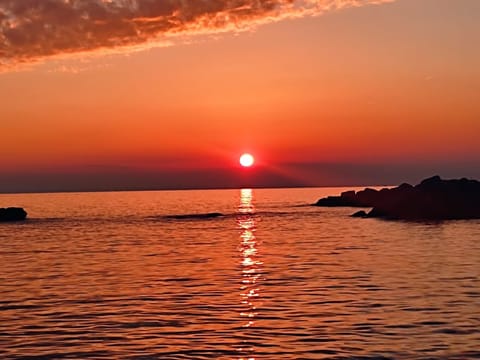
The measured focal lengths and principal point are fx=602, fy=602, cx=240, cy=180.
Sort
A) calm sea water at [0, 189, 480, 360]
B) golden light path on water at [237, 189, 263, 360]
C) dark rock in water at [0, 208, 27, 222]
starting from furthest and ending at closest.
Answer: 1. dark rock in water at [0, 208, 27, 222]
2. golden light path on water at [237, 189, 263, 360]
3. calm sea water at [0, 189, 480, 360]

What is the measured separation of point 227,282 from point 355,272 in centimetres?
914

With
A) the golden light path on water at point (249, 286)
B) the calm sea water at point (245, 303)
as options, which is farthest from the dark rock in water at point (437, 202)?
the golden light path on water at point (249, 286)

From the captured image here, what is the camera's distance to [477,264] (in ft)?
143

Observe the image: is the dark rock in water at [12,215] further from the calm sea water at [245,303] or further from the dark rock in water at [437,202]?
the calm sea water at [245,303]

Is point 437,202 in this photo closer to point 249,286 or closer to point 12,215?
point 249,286

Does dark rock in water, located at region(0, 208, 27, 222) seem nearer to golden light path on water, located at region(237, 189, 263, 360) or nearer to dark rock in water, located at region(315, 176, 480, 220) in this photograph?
dark rock in water, located at region(315, 176, 480, 220)

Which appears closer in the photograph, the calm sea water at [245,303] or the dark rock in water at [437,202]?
the calm sea water at [245,303]

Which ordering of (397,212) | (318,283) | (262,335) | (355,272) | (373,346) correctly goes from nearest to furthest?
(373,346), (262,335), (318,283), (355,272), (397,212)

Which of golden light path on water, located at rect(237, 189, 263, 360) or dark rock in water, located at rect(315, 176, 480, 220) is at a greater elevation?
dark rock in water, located at rect(315, 176, 480, 220)

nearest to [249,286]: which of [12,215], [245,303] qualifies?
[245,303]

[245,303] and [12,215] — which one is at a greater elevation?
[12,215]

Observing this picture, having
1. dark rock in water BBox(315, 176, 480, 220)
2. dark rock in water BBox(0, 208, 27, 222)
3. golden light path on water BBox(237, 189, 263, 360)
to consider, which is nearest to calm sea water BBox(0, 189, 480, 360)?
golden light path on water BBox(237, 189, 263, 360)

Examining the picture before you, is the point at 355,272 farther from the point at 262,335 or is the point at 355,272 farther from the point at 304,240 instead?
the point at 304,240

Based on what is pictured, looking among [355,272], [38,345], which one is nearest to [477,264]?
[355,272]
